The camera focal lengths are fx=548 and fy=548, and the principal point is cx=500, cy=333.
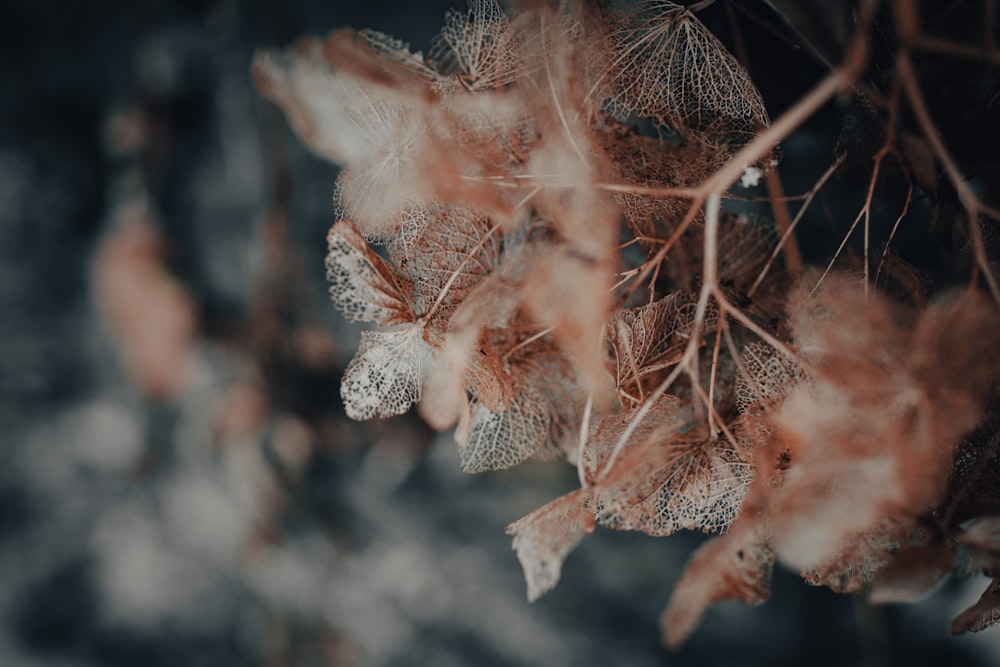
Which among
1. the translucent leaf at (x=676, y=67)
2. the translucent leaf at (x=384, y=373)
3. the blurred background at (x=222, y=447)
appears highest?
the translucent leaf at (x=676, y=67)

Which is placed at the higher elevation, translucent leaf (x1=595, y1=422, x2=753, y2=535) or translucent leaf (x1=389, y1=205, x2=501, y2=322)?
translucent leaf (x1=389, y1=205, x2=501, y2=322)

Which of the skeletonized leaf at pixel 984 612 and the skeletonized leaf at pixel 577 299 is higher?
the skeletonized leaf at pixel 577 299

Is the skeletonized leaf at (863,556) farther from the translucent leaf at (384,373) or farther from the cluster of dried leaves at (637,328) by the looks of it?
the translucent leaf at (384,373)

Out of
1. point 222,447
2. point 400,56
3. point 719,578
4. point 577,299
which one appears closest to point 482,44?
point 400,56

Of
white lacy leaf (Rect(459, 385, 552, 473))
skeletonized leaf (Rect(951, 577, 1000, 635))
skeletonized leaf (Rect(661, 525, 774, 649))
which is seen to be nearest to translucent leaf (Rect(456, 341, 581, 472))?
white lacy leaf (Rect(459, 385, 552, 473))

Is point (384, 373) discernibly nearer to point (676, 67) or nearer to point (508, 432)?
point (508, 432)

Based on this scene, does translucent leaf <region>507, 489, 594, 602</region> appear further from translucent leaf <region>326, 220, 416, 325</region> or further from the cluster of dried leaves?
translucent leaf <region>326, 220, 416, 325</region>

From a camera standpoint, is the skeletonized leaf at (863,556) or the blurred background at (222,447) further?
the blurred background at (222,447)

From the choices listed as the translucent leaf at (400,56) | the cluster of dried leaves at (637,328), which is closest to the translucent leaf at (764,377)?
the cluster of dried leaves at (637,328)

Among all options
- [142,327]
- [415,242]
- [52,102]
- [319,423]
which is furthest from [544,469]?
[52,102]
